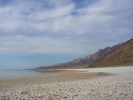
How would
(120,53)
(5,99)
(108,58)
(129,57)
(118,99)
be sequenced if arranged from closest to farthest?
(118,99) < (5,99) < (129,57) < (120,53) < (108,58)

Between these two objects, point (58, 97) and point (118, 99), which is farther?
point (58, 97)

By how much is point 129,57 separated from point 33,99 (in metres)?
109

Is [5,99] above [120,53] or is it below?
below

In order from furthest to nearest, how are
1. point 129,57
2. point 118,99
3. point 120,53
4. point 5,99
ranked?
point 120,53 < point 129,57 < point 5,99 < point 118,99

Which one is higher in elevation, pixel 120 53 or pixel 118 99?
pixel 120 53

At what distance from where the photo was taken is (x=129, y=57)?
120 meters

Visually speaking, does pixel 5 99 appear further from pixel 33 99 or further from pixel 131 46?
pixel 131 46

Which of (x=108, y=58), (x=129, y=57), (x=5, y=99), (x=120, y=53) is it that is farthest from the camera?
(x=108, y=58)

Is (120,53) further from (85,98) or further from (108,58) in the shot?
(85,98)

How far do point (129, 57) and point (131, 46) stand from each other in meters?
8.66

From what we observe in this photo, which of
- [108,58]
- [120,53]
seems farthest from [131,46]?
[108,58]

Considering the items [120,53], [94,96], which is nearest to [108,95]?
[94,96]

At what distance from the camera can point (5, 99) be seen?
1523 cm

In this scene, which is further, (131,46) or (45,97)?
(131,46)
